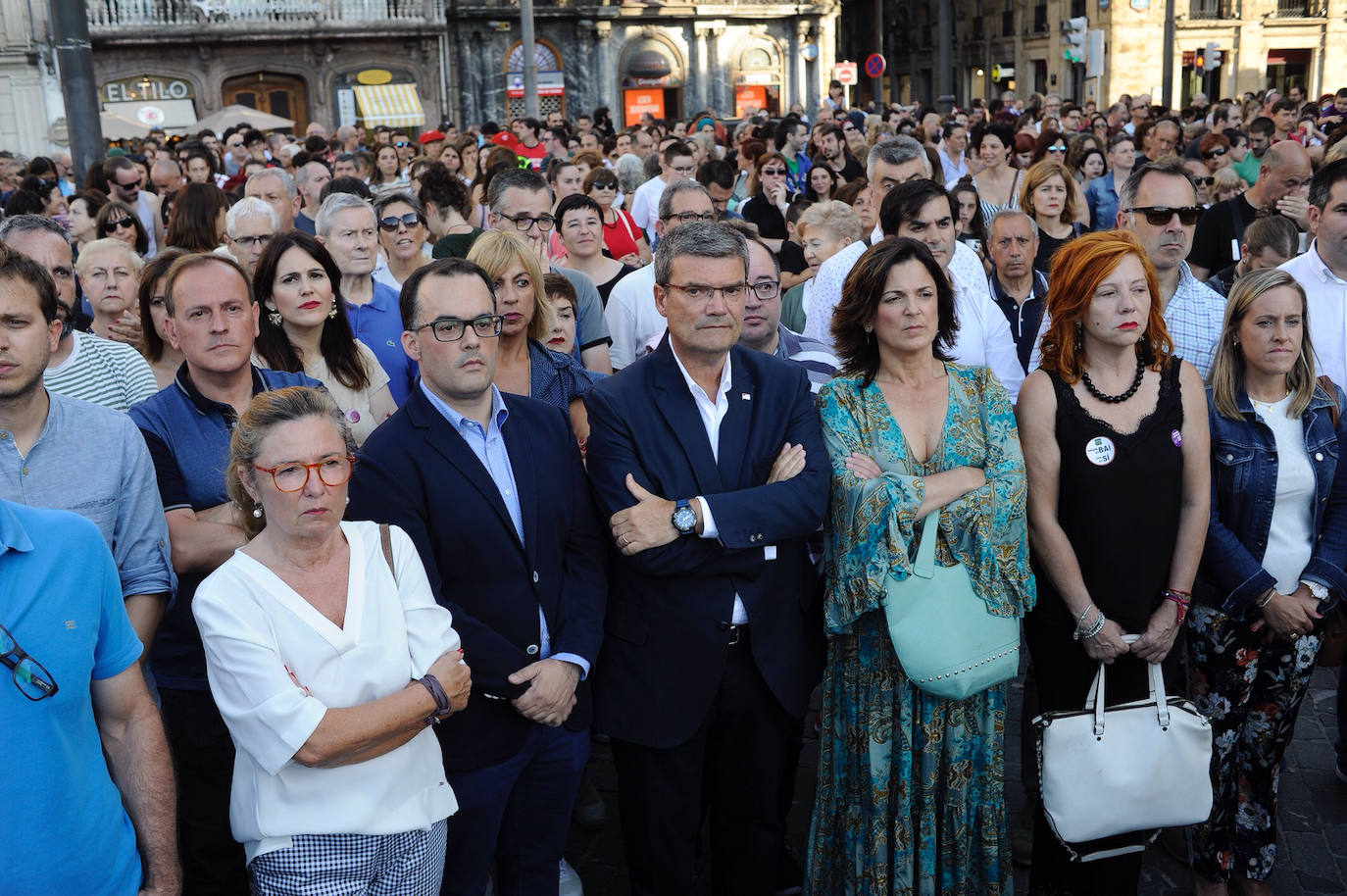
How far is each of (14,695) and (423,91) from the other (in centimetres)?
3671

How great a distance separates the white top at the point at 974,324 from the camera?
482 cm

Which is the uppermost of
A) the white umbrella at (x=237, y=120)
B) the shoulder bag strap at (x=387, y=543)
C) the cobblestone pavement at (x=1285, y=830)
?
the white umbrella at (x=237, y=120)

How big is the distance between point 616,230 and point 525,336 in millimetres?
4132

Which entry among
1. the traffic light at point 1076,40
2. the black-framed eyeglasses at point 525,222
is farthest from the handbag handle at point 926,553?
the traffic light at point 1076,40

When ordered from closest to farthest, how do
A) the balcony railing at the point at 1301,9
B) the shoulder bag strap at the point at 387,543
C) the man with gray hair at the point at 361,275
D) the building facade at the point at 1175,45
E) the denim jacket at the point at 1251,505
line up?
the shoulder bag strap at the point at 387,543 → the denim jacket at the point at 1251,505 → the man with gray hair at the point at 361,275 → the building facade at the point at 1175,45 → the balcony railing at the point at 1301,9

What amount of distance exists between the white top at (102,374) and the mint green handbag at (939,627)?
2574mm

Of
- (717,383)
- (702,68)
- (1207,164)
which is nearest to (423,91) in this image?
(702,68)

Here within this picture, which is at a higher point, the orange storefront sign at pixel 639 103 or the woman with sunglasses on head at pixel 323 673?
the orange storefront sign at pixel 639 103

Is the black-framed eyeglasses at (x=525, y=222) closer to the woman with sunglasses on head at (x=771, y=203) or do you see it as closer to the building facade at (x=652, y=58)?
the woman with sunglasses on head at (x=771, y=203)

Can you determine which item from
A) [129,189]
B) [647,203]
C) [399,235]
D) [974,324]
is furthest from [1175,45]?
[974,324]

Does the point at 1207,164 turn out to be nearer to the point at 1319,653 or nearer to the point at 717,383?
the point at 1319,653

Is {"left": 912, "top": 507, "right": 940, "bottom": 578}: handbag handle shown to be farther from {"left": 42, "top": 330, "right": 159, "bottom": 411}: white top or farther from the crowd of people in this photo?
{"left": 42, "top": 330, "right": 159, "bottom": 411}: white top

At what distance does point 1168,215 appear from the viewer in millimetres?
4668

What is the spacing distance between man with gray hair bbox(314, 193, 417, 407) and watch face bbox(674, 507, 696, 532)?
2.56 metres
